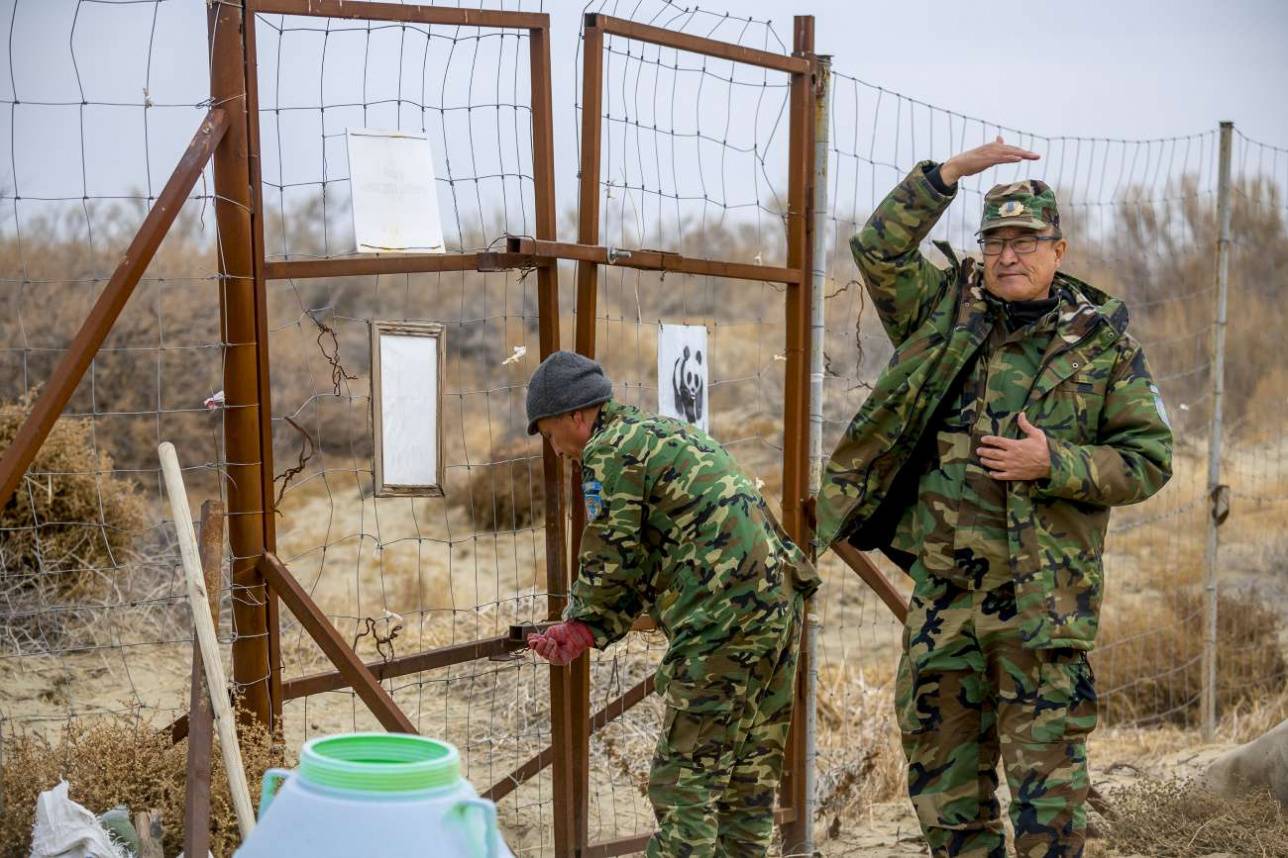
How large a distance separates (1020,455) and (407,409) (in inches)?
72.0

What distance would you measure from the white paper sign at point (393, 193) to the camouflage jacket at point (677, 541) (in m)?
0.82

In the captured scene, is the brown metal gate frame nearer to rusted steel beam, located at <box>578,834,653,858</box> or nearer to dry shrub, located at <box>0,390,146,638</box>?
rusted steel beam, located at <box>578,834,653,858</box>

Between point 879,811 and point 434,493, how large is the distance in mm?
2927

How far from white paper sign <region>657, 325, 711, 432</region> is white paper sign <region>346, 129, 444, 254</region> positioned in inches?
37.0

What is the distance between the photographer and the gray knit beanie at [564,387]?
162 inches

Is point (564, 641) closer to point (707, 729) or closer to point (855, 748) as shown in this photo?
point (707, 729)

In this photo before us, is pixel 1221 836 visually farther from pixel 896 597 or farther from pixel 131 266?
pixel 131 266

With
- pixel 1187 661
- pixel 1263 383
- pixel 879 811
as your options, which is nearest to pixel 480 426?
pixel 1263 383

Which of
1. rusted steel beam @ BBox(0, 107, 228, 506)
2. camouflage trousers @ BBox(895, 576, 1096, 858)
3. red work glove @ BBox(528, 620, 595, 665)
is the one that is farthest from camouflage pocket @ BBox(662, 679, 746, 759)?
rusted steel beam @ BBox(0, 107, 228, 506)

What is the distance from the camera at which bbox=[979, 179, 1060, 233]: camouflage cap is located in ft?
13.1

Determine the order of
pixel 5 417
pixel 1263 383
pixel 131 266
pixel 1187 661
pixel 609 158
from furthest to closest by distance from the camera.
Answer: pixel 1263 383 → pixel 1187 661 → pixel 5 417 → pixel 609 158 → pixel 131 266

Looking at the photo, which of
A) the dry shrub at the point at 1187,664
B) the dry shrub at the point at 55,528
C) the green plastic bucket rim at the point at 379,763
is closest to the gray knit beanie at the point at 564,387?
the green plastic bucket rim at the point at 379,763

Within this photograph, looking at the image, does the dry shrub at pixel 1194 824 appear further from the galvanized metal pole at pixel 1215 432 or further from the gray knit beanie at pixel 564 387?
the gray knit beanie at pixel 564 387

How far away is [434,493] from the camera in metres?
4.49
